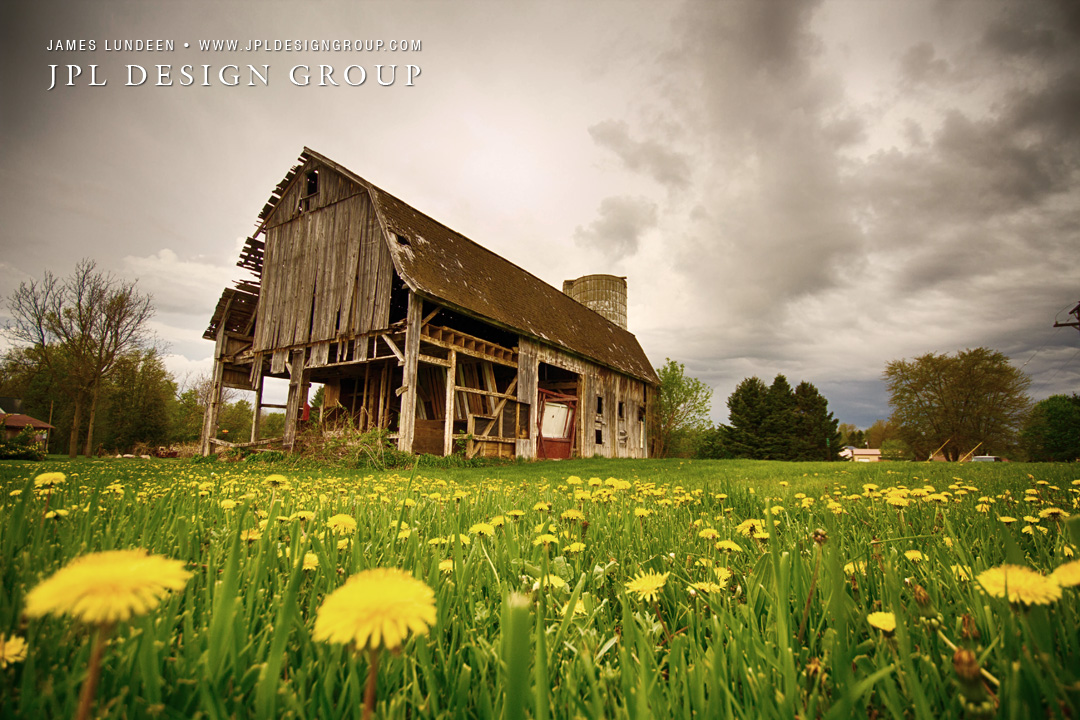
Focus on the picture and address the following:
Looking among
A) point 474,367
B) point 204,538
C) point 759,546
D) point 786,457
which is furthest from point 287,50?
point 786,457

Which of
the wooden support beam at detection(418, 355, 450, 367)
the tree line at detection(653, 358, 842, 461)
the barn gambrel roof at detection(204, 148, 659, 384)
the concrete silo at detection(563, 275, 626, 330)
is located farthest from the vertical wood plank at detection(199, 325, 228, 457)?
the tree line at detection(653, 358, 842, 461)

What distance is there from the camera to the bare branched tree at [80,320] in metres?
21.4

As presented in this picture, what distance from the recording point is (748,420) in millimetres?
31000

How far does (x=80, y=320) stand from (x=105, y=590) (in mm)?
29968

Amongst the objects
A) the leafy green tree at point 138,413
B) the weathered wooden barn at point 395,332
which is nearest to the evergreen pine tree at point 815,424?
the weathered wooden barn at point 395,332

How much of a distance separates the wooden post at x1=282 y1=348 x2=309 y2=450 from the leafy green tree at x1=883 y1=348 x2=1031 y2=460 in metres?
39.5

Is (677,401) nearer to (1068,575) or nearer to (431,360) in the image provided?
(431,360)

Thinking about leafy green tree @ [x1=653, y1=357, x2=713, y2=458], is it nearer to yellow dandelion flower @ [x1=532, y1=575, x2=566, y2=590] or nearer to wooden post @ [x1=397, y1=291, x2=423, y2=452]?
wooden post @ [x1=397, y1=291, x2=423, y2=452]

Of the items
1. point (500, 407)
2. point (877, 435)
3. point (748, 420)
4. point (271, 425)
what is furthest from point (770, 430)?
point (877, 435)

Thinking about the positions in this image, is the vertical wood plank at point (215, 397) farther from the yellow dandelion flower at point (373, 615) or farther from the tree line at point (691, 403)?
the yellow dandelion flower at point (373, 615)

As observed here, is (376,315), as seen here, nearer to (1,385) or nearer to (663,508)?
(663,508)

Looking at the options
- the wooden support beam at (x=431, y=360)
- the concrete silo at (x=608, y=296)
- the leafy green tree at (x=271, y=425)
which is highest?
the concrete silo at (x=608, y=296)

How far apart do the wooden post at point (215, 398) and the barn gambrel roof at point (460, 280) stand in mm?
823

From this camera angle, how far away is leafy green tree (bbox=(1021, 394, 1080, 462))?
107 feet
